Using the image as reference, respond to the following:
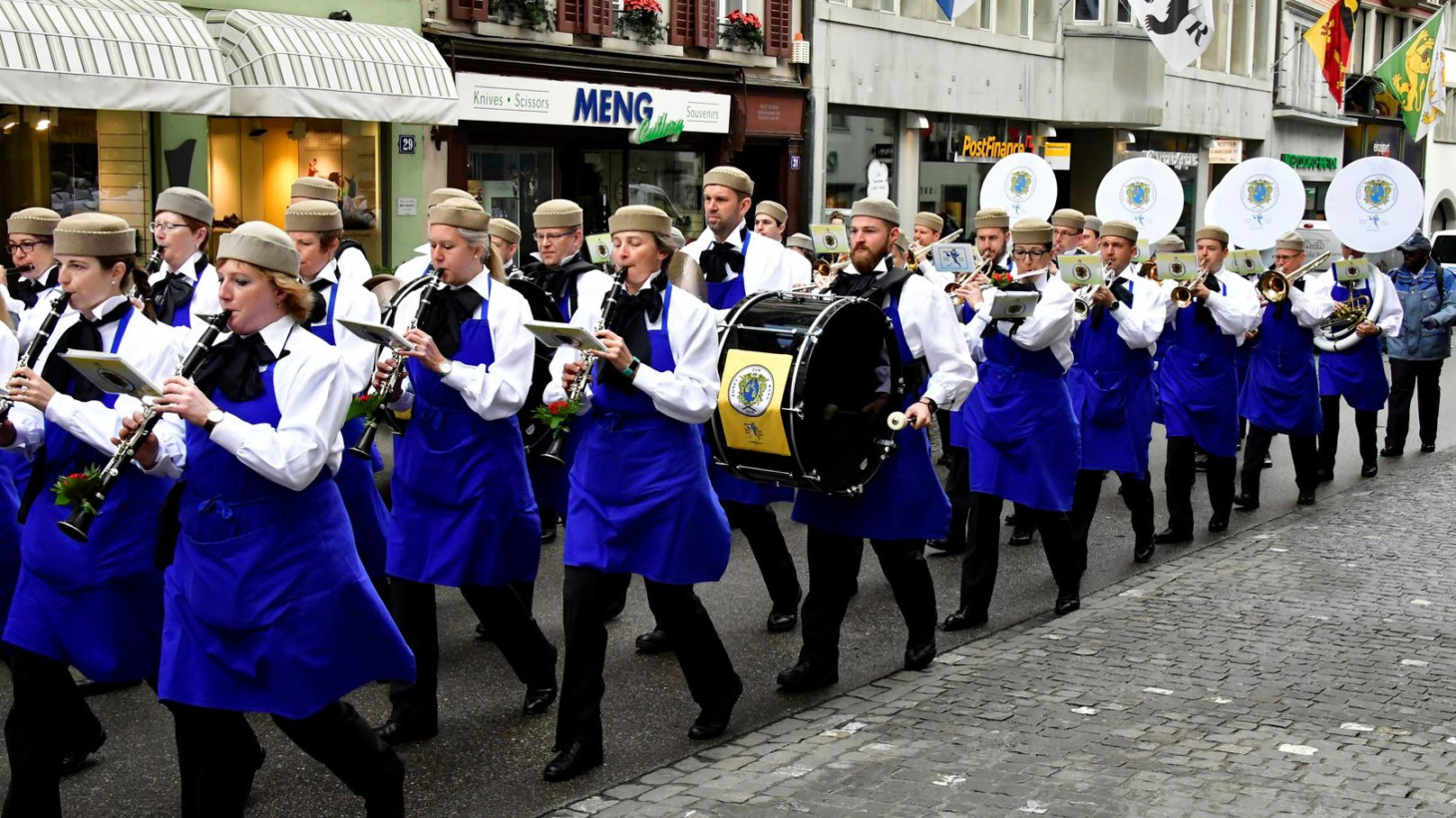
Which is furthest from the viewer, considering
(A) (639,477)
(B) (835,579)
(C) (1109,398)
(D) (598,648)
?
(C) (1109,398)

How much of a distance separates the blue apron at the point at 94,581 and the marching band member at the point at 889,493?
8.82 ft

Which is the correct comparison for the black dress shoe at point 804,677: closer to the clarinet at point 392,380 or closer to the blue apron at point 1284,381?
the clarinet at point 392,380

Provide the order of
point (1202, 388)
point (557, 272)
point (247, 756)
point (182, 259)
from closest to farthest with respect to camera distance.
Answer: point (247, 756), point (182, 259), point (557, 272), point (1202, 388)

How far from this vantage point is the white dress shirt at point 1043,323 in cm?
830

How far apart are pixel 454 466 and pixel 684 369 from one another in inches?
38.6

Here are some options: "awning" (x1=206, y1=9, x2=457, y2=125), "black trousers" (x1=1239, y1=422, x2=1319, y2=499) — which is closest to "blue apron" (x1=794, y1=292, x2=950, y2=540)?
"black trousers" (x1=1239, y1=422, x2=1319, y2=499)

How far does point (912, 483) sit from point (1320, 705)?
1802 mm

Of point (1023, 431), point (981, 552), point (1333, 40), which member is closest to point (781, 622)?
point (981, 552)

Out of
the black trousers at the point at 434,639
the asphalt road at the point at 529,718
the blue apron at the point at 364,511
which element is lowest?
the asphalt road at the point at 529,718

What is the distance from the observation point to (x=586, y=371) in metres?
6.21

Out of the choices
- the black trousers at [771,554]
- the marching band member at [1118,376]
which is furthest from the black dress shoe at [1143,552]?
the black trousers at [771,554]

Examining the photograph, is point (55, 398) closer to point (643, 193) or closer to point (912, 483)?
point (912, 483)

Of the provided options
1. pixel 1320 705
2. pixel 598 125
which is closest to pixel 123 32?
pixel 598 125

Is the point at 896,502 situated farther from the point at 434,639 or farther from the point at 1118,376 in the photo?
the point at 1118,376
